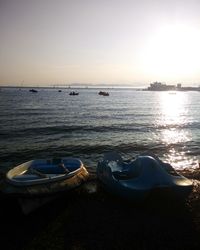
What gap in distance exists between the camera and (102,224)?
995 cm

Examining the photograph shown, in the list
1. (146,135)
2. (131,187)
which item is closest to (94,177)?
(131,187)

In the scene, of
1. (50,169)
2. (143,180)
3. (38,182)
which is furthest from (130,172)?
(38,182)

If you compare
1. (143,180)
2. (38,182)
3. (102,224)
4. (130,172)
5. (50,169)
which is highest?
(38,182)

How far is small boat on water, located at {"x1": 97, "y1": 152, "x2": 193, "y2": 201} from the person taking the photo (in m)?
11.0

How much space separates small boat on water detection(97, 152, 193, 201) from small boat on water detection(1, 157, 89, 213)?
151 centimetres

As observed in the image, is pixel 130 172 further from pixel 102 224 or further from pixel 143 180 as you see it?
pixel 102 224

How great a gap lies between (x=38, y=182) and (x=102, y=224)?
118 inches

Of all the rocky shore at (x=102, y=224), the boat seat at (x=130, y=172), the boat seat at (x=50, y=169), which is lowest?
the rocky shore at (x=102, y=224)

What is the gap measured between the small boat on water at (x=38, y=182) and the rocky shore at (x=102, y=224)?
647 millimetres

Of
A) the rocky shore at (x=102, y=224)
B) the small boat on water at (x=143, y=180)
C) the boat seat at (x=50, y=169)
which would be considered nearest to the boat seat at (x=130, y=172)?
the small boat on water at (x=143, y=180)

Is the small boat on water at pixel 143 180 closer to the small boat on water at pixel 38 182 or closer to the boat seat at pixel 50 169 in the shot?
the small boat on water at pixel 38 182

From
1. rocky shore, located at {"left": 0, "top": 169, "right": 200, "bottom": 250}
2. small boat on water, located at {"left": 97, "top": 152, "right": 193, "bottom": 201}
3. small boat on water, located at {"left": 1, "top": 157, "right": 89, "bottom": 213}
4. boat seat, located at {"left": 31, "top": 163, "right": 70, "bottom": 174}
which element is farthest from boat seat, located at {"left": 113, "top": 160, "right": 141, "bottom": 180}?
boat seat, located at {"left": 31, "top": 163, "right": 70, "bottom": 174}

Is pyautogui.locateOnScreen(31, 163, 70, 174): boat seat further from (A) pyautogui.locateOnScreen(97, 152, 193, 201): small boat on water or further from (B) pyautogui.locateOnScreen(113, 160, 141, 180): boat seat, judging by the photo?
(B) pyautogui.locateOnScreen(113, 160, 141, 180): boat seat

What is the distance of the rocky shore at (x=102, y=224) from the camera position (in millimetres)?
8773
